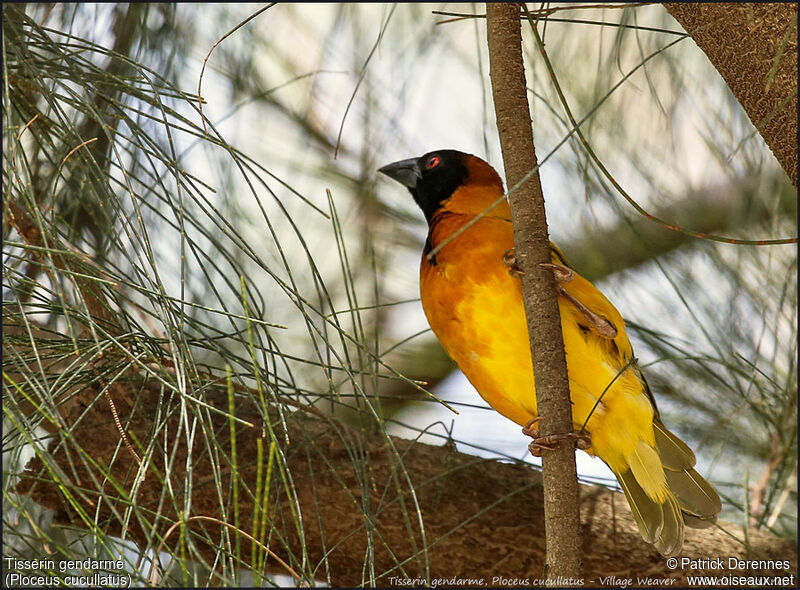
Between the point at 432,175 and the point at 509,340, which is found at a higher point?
the point at 432,175

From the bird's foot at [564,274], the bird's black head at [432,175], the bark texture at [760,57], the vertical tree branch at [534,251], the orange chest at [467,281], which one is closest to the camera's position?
the bark texture at [760,57]

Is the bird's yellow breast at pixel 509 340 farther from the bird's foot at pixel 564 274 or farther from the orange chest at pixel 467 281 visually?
the bird's foot at pixel 564 274

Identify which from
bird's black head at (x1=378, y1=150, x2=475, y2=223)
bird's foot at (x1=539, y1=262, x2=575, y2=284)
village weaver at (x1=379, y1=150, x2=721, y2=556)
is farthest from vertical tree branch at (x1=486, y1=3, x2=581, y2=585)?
bird's black head at (x1=378, y1=150, x2=475, y2=223)

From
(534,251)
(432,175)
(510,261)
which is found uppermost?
(432,175)

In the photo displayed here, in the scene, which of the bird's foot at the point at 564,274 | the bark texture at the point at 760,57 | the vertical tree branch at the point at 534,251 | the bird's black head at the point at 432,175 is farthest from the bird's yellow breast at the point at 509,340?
the bark texture at the point at 760,57

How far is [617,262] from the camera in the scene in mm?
2662

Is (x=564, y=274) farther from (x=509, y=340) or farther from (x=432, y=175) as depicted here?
(x=432, y=175)

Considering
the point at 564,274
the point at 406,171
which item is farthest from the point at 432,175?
the point at 564,274

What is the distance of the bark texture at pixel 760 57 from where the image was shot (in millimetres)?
1125

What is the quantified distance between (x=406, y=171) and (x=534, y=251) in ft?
3.58

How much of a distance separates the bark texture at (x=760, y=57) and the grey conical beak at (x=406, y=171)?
123 cm

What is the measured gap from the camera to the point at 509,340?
188 cm

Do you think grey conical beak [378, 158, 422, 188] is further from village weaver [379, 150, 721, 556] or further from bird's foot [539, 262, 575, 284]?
bird's foot [539, 262, 575, 284]

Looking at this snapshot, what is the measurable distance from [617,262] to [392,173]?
720 mm
